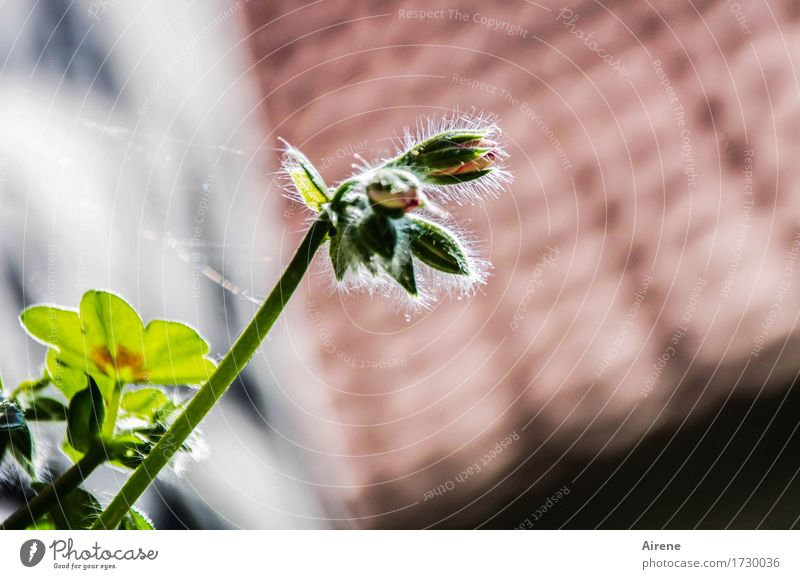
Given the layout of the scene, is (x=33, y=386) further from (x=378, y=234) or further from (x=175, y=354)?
(x=378, y=234)

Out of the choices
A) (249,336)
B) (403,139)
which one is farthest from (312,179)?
(403,139)
